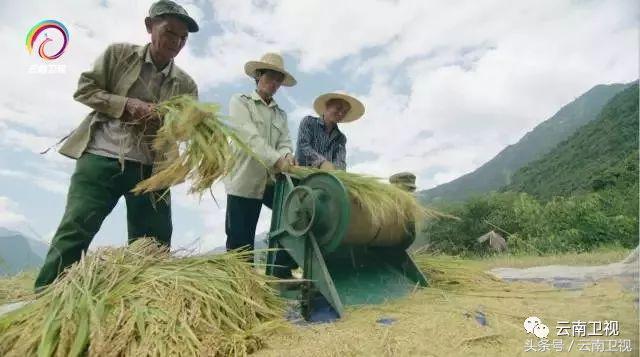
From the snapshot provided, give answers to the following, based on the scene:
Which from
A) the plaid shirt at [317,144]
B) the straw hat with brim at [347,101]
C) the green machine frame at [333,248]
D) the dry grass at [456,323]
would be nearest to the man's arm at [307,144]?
the plaid shirt at [317,144]

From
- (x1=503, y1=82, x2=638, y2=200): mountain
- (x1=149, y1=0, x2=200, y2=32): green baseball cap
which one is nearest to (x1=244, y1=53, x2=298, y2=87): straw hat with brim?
(x1=149, y1=0, x2=200, y2=32): green baseball cap

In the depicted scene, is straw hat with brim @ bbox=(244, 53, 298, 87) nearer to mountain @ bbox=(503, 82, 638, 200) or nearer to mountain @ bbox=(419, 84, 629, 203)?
mountain @ bbox=(503, 82, 638, 200)

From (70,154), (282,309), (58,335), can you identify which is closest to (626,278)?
(282,309)

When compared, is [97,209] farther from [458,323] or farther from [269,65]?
[458,323]

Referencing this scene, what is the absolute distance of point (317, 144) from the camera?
14.8ft

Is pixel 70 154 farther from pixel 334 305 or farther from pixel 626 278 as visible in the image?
pixel 626 278

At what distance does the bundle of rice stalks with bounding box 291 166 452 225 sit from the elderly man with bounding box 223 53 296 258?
19.4 inches

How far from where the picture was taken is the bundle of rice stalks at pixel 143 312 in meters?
2.18

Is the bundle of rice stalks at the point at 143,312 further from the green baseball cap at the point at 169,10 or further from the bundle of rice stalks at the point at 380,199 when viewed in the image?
the green baseball cap at the point at 169,10

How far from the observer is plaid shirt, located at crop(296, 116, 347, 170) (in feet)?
14.4

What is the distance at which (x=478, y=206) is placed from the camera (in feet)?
82.8

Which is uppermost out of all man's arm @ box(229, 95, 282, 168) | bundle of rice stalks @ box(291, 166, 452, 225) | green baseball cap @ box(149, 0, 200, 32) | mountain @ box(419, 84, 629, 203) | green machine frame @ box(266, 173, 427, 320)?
mountain @ box(419, 84, 629, 203)

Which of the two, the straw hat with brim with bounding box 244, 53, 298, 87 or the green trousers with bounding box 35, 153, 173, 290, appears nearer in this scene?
the green trousers with bounding box 35, 153, 173, 290

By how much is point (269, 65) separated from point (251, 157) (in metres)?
0.84
